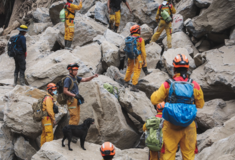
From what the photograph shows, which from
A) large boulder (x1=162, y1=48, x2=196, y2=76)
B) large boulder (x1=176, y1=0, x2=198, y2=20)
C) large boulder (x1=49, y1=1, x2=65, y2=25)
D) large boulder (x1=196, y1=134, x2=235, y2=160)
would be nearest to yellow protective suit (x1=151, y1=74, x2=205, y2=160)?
large boulder (x1=196, y1=134, x2=235, y2=160)

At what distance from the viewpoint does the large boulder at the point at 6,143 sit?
6863 millimetres

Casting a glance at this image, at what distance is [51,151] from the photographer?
4.91m

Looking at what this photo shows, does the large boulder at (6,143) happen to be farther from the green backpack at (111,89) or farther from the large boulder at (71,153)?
the green backpack at (111,89)

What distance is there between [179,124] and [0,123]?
19.1 ft

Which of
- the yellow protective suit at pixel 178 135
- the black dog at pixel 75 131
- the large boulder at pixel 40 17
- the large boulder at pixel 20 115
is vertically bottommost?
the large boulder at pixel 20 115

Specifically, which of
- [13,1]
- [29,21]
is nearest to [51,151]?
[29,21]

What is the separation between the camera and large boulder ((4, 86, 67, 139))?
685 centimetres

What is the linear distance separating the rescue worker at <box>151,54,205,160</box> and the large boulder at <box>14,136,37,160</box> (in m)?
4.43

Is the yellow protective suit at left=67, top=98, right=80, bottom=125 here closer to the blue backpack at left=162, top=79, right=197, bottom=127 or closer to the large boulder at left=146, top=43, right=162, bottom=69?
the blue backpack at left=162, top=79, right=197, bottom=127

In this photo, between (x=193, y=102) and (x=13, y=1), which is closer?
(x=193, y=102)

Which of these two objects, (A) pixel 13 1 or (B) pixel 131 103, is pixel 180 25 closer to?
(B) pixel 131 103

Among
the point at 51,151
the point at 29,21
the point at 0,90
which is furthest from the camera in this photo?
the point at 29,21

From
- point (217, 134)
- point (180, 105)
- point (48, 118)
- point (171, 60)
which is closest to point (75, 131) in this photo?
point (48, 118)

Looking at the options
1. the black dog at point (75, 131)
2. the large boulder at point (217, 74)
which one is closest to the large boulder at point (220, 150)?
the black dog at point (75, 131)
